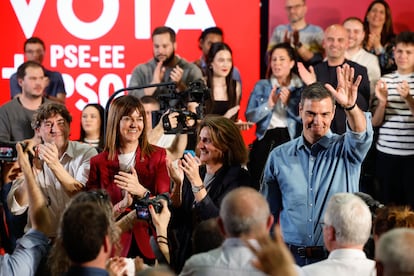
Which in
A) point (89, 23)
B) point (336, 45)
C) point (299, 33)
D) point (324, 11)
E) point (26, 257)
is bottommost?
point (26, 257)

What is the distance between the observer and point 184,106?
20.4ft

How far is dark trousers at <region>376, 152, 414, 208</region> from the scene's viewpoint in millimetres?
6914

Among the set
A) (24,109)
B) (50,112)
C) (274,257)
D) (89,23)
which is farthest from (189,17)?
(274,257)

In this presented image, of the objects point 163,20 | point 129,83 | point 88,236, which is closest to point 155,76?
point 129,83

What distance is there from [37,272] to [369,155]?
13.2 ft

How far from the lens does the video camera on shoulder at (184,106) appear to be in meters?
5.79

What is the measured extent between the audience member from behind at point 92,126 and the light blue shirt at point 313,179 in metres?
2.36

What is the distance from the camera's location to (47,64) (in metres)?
8.56

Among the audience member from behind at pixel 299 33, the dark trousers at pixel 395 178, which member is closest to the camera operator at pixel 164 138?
the dark trousers at pixel 395 178

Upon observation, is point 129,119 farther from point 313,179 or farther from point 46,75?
point 46,75

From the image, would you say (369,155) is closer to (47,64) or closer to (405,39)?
(405,39)

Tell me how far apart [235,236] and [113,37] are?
5.56 metres

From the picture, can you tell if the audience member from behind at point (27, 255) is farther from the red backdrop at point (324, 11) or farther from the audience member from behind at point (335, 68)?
the red backdrop at point (324, 11)

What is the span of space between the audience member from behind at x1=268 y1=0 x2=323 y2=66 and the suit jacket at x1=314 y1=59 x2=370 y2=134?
2.76 ft
